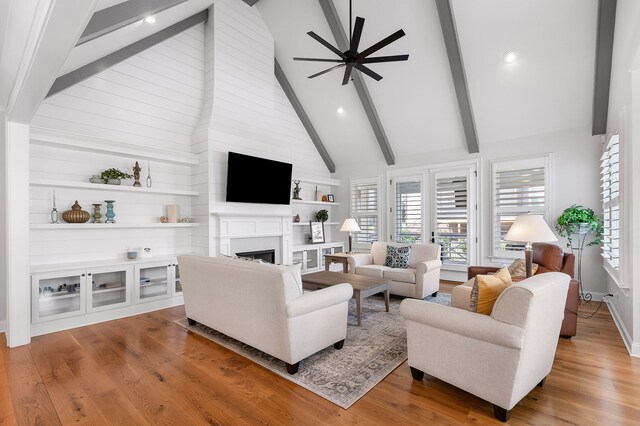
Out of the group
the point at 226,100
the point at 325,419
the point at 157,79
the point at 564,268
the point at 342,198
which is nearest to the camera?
the point at 325,419

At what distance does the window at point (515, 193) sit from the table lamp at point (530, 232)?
8.11 feet

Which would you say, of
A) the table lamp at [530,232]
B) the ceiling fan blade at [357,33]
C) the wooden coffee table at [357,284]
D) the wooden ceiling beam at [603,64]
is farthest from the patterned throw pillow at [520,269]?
the ceiling fan blade at [357,33]

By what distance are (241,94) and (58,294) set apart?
4.14 meters

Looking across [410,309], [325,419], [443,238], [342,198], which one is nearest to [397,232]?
[443,238]

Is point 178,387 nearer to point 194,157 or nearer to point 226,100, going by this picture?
point 194,157

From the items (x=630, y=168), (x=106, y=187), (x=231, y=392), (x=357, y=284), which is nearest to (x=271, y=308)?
(x=231, y=392)

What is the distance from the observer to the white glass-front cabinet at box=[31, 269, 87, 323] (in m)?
3.68

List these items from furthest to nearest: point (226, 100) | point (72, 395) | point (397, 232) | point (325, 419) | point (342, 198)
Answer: point (342, 198) → point (397, 232) → point (226, 100) → point (72, 395) → point (325, 419)

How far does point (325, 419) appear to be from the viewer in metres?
2.13

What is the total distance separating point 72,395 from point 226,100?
15.3 ft

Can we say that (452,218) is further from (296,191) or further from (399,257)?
(296,191)

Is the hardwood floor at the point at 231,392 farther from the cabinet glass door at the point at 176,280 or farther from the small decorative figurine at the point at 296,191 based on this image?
the small decorative figurine at the point at 296,191

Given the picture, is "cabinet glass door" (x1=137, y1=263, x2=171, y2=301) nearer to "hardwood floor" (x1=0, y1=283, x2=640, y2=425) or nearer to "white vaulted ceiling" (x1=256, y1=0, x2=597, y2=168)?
"hardwood floor" (x1=0, y1=283, x2=640, y2=425)

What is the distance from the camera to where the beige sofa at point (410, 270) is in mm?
4871
